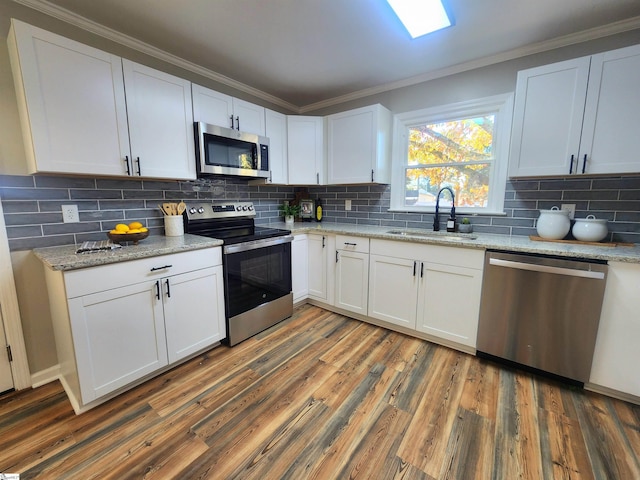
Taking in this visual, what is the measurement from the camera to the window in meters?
2.43

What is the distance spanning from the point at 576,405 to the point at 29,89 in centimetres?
363

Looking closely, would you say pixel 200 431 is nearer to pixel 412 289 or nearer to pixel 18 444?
pixel 18 444

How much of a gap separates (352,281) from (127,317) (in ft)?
6.03

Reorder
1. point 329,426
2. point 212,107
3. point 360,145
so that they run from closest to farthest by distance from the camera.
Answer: point 329,426
point 212,107
point 360,145

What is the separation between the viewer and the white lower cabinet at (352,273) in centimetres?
262

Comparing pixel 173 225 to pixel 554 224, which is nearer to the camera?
pixel 554 224

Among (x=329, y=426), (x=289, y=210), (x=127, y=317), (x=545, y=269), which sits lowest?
(x=329, y=426)

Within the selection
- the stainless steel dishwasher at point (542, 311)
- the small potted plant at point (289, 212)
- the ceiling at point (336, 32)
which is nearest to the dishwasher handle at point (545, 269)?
the stainless steel dishwasher at point (542, 311)

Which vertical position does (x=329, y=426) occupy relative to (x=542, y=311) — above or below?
below

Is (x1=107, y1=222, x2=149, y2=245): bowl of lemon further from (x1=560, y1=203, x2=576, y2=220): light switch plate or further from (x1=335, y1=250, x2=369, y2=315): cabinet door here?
(x1=560, y1=203, x2=576, y2=220): light switch plate

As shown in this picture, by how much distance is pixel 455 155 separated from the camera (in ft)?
8.75

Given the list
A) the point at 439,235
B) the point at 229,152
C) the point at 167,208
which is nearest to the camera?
the point at 167,208

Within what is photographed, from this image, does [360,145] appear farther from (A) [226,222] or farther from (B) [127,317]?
(B) [127,317]

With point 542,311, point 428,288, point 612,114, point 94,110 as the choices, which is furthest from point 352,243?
point 94,110
